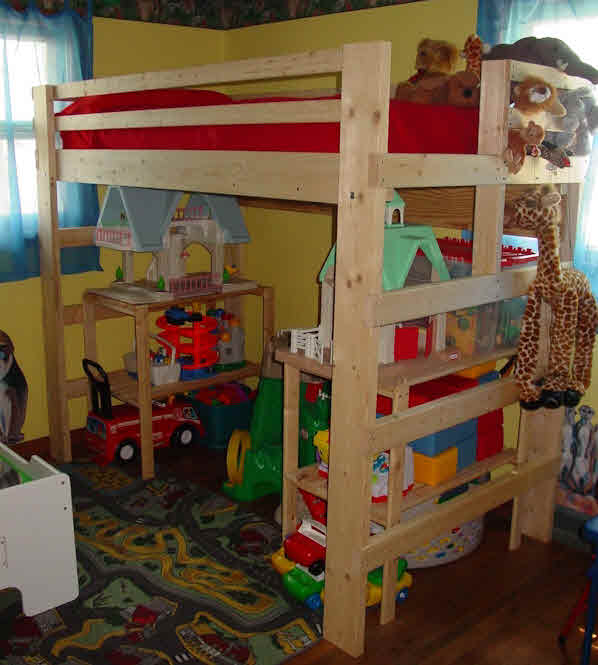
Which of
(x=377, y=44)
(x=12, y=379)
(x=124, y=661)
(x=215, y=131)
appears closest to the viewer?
(x=377, y=44)

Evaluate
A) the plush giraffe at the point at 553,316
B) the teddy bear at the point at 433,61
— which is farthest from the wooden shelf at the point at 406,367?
the teddy bear at the point at 433,61

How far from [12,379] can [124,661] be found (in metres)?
1.72

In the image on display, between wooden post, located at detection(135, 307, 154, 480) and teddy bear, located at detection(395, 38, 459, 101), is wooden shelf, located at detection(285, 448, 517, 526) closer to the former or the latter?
wooden post, located at detection(135, 307, 154, 480)

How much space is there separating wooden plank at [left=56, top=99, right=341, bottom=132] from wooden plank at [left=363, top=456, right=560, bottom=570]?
124 cm

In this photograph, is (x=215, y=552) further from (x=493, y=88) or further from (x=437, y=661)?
(x=493, y=88)

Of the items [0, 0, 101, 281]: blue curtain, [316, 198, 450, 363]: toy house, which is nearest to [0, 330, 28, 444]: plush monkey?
[0, 0, 101, 281]: blue curtain

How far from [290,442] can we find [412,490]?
1.44 feet

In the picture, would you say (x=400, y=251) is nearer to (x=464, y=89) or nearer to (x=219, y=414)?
(x=464, y=89)

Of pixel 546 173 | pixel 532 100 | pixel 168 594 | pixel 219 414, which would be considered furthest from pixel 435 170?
pixel 219 414

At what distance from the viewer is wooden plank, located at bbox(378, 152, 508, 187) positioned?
1888 millimetres

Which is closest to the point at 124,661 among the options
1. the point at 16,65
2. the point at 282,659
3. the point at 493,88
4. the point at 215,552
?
the point at 282,659

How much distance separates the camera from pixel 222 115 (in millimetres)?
2262

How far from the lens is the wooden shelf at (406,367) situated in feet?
7.39

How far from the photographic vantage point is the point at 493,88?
2.19 meters
